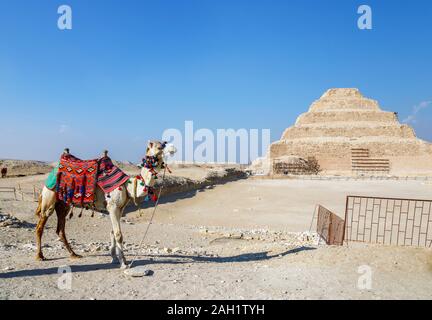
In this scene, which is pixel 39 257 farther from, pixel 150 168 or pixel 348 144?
pixel 348 144

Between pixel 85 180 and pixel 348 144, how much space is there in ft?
227

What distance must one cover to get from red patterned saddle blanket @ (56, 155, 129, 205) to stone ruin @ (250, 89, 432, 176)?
1762 inches

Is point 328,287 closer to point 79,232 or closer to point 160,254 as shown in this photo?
point 160,254

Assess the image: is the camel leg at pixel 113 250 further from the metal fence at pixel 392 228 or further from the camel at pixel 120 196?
the metal fence at pixel 392 228

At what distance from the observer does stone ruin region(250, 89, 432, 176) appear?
5841cm

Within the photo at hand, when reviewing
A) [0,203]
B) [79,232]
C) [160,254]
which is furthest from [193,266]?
[0,203]

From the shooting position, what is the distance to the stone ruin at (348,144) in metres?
58.4

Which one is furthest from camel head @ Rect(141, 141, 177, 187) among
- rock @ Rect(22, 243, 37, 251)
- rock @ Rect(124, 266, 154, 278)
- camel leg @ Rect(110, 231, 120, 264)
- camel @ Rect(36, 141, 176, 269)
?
rock @ Rect(22, 243, 37, 251)

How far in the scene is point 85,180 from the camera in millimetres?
5738

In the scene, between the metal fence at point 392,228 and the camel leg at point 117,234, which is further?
the metal fence at point 392,228

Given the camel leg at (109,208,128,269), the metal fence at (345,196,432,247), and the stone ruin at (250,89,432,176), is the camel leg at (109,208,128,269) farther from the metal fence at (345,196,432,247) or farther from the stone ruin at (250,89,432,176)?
the stone ruin at (250,89,432,176)

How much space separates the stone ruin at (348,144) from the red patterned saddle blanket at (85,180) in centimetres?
4475

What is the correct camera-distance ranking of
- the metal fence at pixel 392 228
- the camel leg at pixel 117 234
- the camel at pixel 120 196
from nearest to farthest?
the camel leg at pixel 117 234 → the camel at pixel 120 196 → the metal fence at pixel 392 228

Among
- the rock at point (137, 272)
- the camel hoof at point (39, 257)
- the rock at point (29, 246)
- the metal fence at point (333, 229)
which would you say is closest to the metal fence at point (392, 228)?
the metal fence at point (333, 229)
